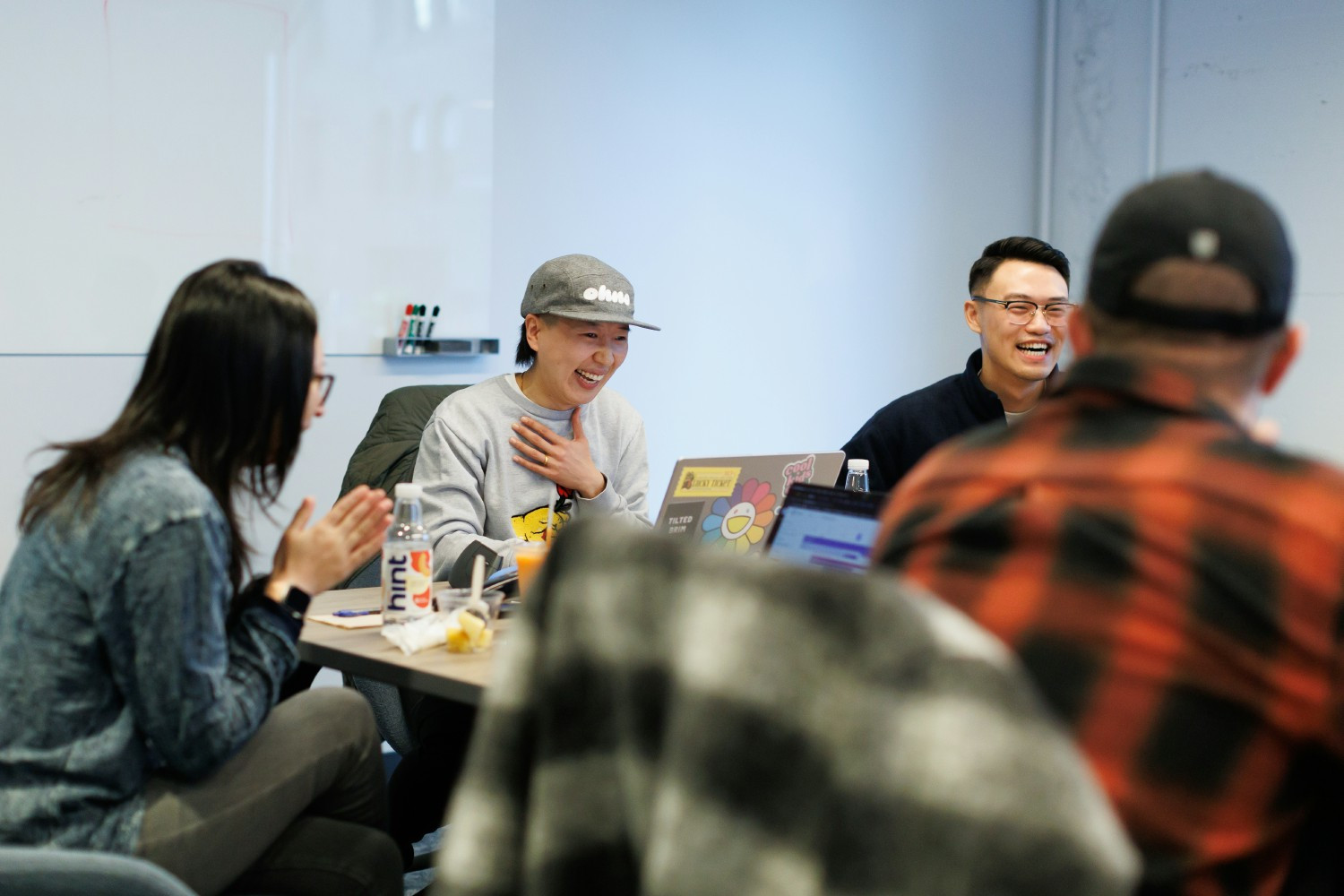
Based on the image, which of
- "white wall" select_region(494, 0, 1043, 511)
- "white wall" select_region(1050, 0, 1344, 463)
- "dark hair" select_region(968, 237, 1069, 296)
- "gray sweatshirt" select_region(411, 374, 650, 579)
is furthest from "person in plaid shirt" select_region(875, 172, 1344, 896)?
"white wall" select_region(1050, 0, 1344, 463)

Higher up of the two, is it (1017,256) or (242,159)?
(242,159)

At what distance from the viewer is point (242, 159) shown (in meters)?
2.84

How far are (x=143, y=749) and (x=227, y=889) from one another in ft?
0.74

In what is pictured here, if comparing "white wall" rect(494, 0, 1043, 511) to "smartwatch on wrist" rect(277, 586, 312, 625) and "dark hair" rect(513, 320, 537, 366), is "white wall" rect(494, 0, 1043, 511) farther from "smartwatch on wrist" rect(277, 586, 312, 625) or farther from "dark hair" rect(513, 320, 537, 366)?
"smartwatch on wrist" rect(277, 586, 312, 625)

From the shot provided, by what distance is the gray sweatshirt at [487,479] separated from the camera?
87.9 inches

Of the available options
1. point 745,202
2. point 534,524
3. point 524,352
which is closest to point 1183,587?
point 534,524

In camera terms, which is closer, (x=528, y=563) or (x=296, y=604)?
(x=296, y=604)

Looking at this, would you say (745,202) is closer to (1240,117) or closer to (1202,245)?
(1240,117)

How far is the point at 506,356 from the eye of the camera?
3533 mm

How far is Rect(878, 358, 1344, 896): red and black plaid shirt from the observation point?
781 millimetres

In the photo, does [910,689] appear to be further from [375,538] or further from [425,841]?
[425,841]

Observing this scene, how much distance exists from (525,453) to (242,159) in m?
1.10

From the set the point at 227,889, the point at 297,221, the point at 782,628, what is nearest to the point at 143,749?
the point at 227,889

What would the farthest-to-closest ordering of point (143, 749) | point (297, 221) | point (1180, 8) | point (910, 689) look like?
point (1180, 8) → point (297, 221) → point (143, 749) → point (910, 689)
